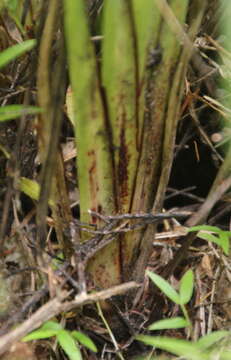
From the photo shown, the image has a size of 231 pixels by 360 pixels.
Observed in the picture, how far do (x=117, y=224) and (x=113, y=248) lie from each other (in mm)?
42

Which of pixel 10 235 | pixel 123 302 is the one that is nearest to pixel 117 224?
pixel 123 302

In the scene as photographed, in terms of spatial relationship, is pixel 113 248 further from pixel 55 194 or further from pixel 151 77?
pixel 151 77

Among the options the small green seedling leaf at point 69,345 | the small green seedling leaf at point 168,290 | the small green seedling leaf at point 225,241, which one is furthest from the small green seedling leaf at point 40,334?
the small green seedling leaf at point 225,241

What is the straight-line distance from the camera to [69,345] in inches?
22.1

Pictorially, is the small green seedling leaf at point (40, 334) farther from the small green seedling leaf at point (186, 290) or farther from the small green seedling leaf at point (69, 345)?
the small green seedling leaf at point (186, 290)

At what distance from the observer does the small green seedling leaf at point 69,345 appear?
1.81ft

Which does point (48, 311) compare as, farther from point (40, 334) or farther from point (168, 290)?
point (168, 290)

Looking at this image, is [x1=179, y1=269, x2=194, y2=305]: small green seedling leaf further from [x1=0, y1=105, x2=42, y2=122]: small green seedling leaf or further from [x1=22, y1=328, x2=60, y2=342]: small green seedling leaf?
[x1=0, y1=105, x2=42, y2=122]: small green seedling leaf

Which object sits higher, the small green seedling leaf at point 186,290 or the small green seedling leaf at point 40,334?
the small green seedling leaf at point 186,290

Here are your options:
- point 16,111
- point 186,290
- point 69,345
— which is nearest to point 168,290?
point 186,290

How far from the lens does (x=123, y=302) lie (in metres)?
0.74

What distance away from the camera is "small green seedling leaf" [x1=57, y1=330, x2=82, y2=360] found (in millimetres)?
553

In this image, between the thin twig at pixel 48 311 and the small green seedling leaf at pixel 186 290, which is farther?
the small green seedling leaf at pixel 186 290

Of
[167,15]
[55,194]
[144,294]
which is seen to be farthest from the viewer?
[144,294]
